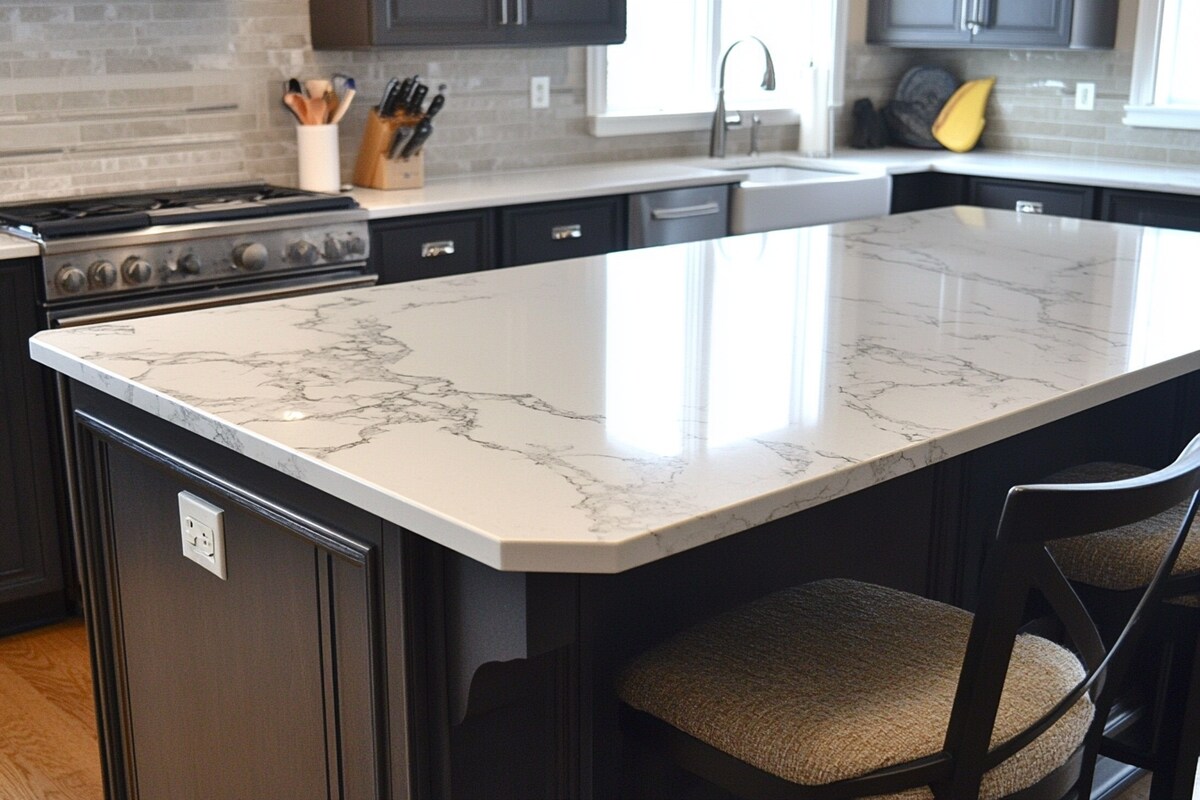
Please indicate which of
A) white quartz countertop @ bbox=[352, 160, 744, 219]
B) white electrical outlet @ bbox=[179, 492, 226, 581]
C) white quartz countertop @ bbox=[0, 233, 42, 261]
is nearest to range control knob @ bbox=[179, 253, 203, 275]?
white quartz countertop @ bbox=[0, 233, 42, 261]

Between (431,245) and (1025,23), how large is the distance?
8.75 ft

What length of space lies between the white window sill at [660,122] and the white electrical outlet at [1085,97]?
1.18 m

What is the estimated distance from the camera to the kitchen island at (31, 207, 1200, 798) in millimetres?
1311

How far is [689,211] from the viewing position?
4309 millimetres

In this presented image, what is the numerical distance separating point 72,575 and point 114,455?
1521mm

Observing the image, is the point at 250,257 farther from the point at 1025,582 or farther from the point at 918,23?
the point at 918,23

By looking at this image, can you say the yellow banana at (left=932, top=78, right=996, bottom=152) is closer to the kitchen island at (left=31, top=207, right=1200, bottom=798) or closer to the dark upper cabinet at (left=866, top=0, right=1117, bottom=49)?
the dark upper cabinet at (left=866, top=0, right=1117, bottom=49)

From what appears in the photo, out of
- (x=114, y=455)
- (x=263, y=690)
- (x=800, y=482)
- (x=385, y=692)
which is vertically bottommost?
(x=263, y=690)

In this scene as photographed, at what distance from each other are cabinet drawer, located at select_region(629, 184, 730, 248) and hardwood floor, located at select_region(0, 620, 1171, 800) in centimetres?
210

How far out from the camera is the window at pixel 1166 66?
4902mm

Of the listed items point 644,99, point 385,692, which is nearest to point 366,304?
point 385,692

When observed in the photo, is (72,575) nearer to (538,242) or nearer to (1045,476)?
(538,242)

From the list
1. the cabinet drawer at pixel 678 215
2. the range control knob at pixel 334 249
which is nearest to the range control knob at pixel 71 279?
the range control knob at pixel 334 249

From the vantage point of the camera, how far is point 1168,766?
81.4 inches
